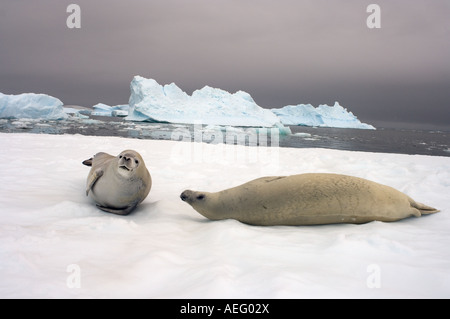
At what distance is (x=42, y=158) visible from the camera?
16.3ft

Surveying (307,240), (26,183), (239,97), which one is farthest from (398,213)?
(239,97)

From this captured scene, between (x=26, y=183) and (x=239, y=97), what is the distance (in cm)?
3646

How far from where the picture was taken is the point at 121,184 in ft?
9.27

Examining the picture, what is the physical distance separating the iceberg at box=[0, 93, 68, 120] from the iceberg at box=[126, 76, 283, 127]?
836 centimetres

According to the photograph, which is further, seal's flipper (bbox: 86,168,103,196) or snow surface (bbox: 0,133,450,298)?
seal's flipper (bbox: 86,168,103,196)

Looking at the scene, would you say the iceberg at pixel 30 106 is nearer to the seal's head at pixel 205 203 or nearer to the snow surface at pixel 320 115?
the seal's head at pixel 205 203

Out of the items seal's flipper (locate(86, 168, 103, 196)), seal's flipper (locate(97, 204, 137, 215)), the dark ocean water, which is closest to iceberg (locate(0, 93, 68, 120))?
the dark ocean water

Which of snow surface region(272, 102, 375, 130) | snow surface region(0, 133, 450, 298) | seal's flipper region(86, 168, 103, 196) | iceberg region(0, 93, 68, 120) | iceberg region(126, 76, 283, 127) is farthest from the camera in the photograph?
snow surface region(272, 102, 375, 130)

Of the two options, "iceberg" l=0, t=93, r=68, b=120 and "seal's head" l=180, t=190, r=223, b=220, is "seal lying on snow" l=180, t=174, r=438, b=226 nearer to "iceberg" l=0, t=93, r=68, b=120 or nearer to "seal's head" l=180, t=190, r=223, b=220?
"seal's head" l=180, t=190, r=223, b=220

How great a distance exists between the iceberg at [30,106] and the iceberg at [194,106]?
27.4 feet

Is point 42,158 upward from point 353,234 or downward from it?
upward

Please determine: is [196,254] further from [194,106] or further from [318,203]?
[194,106]

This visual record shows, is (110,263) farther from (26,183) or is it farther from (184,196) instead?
(26,183)

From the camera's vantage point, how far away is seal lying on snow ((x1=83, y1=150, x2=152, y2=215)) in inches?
111
